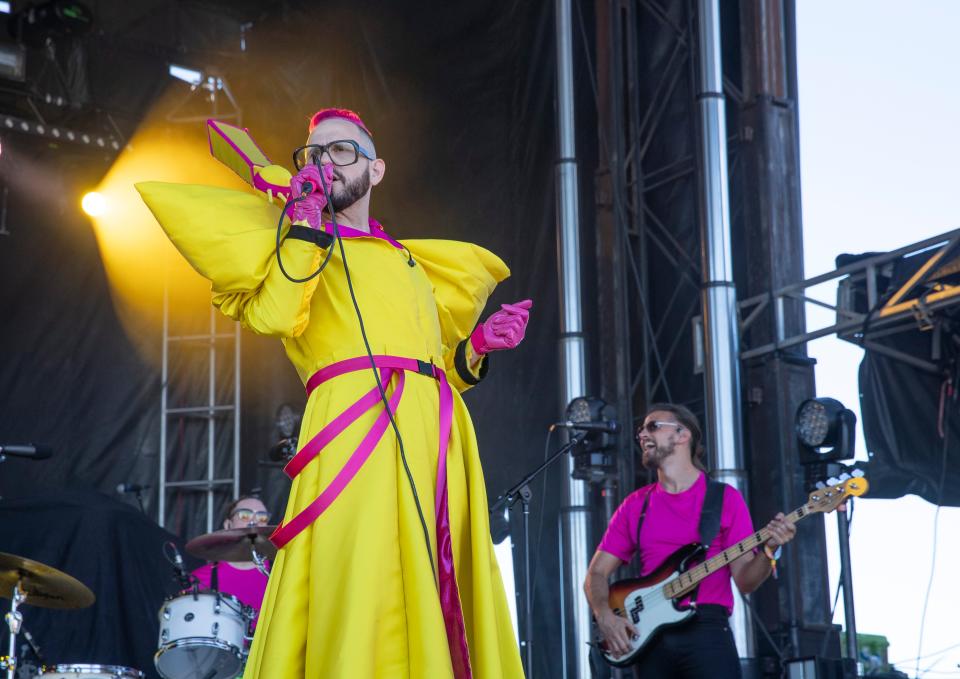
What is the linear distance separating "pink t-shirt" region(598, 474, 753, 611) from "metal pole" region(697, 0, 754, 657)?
0.86m

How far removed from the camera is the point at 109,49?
9.38 metres

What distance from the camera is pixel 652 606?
4.79 meters

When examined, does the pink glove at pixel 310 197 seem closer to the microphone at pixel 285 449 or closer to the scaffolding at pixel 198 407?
the microphone at pixel 285 449

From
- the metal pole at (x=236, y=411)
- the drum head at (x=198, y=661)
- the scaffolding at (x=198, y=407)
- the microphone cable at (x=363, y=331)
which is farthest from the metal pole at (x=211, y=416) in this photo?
Result: the microphone cable at (x=363, y=331)

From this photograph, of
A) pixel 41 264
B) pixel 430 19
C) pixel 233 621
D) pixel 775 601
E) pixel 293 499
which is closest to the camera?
pixel 293 499

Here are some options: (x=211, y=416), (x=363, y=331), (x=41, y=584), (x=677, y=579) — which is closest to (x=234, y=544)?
(x=41, y=584)

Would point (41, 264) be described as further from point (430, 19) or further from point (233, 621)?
point (233, 621)

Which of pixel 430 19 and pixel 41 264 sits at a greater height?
pixel 430 19

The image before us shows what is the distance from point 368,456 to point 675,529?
2640 millimetres

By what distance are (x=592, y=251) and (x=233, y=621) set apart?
10.2ft

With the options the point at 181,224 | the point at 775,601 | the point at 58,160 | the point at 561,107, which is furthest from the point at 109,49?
the point at 181,224

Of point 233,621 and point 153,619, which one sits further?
point 153,619

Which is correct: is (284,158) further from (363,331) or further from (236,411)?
(363,331)

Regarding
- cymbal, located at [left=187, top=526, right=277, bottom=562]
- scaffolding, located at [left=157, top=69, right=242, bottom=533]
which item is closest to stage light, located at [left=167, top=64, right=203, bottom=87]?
scaffolding, located at [left=157, top=69, right=242, bottom=533]
